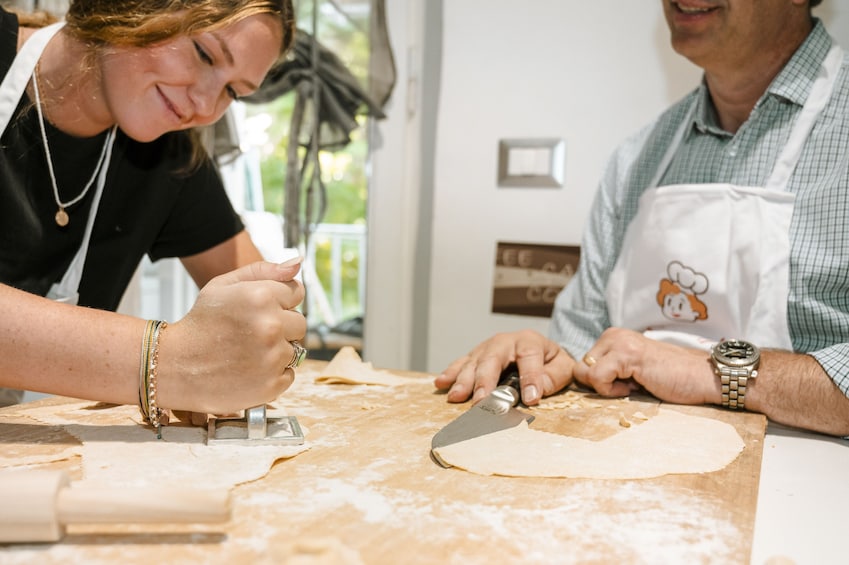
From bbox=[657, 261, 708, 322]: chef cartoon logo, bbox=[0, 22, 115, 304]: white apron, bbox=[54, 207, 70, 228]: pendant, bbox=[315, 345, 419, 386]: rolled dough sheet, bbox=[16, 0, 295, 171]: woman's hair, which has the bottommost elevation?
bbox=[315, 345, 419, 386]: rolled dough sheet

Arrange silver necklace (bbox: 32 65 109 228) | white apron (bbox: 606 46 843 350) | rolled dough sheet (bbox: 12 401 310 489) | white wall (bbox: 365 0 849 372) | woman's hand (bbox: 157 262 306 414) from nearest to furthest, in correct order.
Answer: rolled dough sheet (bbox: 12 401 310 489) → woman's hand (bbox: 157 262 306 414) → silver necklace (bbox: 32 65 109 228) → white apron (bbox: 606 46 843 350) → white wall (bbox: 365 0 849 372)

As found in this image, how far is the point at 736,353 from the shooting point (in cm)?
111

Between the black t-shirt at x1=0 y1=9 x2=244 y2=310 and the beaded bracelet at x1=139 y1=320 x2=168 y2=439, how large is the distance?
485 millimetres

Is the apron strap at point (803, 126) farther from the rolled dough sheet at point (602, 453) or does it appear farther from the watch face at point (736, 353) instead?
the rolled dough sheet at point (602, 453)

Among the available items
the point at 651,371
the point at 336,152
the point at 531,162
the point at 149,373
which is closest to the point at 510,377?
the point at 651,371

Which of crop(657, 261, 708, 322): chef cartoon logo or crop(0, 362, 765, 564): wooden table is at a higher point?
crop(657, 261, 708, 322): chef cartoon logo

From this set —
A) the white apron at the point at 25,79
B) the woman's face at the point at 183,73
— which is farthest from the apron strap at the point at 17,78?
the woman's face at the point at 183,73

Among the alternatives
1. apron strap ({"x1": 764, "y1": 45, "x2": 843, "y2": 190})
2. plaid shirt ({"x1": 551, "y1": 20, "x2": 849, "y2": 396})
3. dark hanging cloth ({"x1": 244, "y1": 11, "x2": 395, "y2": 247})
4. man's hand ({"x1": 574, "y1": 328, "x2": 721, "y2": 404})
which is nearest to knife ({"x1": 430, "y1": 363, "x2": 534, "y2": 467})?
man's hand ({"x1": 574, "y1": 328, "x2": 721, "y2": 404})

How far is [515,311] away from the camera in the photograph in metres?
2.11

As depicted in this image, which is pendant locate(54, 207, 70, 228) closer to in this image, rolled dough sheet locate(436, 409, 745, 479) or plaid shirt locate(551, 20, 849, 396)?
rolled dough sheet locate(436, 409, 745, 479)

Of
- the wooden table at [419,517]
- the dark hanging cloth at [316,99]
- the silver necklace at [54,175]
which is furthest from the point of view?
the dark hanging cloth at [316,99]

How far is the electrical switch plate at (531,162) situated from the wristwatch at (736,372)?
3.31 feet

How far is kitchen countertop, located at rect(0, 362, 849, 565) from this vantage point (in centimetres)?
56

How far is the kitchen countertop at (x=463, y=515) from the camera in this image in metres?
0.56
